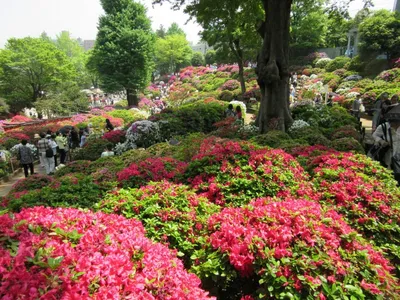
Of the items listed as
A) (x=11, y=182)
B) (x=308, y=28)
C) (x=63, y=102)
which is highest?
Answer: (x=308, y=28)

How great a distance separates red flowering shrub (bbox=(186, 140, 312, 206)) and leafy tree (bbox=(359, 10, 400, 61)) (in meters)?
28.4

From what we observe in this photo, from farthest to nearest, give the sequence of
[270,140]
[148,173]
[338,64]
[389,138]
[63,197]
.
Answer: [338,64], [270,140], [389,138], [148,173], [63,197]

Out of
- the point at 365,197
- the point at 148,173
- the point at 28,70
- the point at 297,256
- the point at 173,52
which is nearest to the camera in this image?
the point at 297,256

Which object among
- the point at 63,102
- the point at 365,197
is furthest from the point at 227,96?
the point at 365,197

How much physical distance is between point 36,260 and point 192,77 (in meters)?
47.5

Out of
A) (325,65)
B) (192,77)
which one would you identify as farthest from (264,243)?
(192,77)

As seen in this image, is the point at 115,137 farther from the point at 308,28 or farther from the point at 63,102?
the point at 308,28

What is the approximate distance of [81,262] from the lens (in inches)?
77.0

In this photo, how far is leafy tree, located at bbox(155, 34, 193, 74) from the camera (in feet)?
197

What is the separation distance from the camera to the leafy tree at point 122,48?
32094 mm

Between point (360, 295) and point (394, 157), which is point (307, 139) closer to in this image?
point (394, 157)

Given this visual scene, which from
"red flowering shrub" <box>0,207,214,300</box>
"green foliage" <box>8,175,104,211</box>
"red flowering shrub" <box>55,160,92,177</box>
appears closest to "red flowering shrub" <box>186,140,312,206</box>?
"green foliage" <box>8,175,104,211</box>

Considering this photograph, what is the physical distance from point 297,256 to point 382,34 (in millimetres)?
30777

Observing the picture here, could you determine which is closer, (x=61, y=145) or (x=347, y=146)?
(x=347, y=146)
